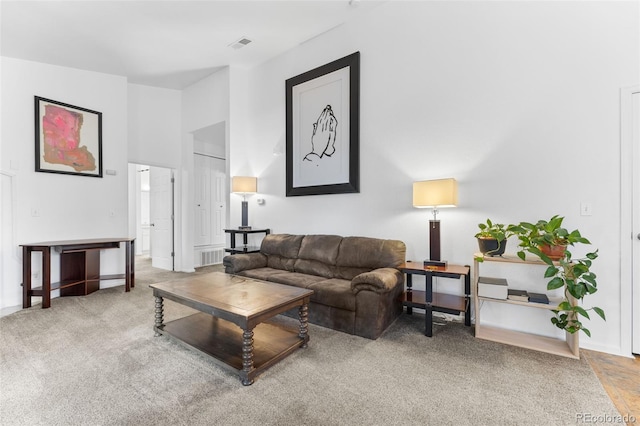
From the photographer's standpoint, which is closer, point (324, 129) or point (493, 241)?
point (493, 241)

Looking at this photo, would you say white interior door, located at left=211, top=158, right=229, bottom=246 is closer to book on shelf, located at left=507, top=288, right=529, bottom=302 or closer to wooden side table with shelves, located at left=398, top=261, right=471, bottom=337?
wooden side table with shelves, located at left=398, top=261, right=471, bottom=337

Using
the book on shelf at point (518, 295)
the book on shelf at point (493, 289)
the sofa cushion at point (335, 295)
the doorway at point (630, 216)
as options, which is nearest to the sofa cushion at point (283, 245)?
the sofa cushion at point (335, 295)

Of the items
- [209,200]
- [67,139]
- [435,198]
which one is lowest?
[435,198]

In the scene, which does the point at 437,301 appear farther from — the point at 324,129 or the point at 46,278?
the point at 46,278

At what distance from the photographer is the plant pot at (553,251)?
7.07 feet

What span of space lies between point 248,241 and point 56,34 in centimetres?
357

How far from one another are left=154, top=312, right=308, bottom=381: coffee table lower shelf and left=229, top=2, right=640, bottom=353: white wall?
1.64 metres

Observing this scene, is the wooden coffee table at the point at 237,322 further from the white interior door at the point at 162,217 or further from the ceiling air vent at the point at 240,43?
the white interior door at the point at 162,217

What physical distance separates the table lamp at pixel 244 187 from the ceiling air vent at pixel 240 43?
1863 mm

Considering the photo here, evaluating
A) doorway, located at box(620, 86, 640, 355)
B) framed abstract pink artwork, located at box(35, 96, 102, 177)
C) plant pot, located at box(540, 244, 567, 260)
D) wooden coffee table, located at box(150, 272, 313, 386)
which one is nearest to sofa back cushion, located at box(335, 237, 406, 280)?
wooden coffee table, located at box(150, 272, 313, 386)

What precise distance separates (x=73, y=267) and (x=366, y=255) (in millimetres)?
4152

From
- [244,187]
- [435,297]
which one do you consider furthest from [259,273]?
[435,297]

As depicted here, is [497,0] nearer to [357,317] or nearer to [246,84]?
[357,317]

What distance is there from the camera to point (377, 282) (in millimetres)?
2438
